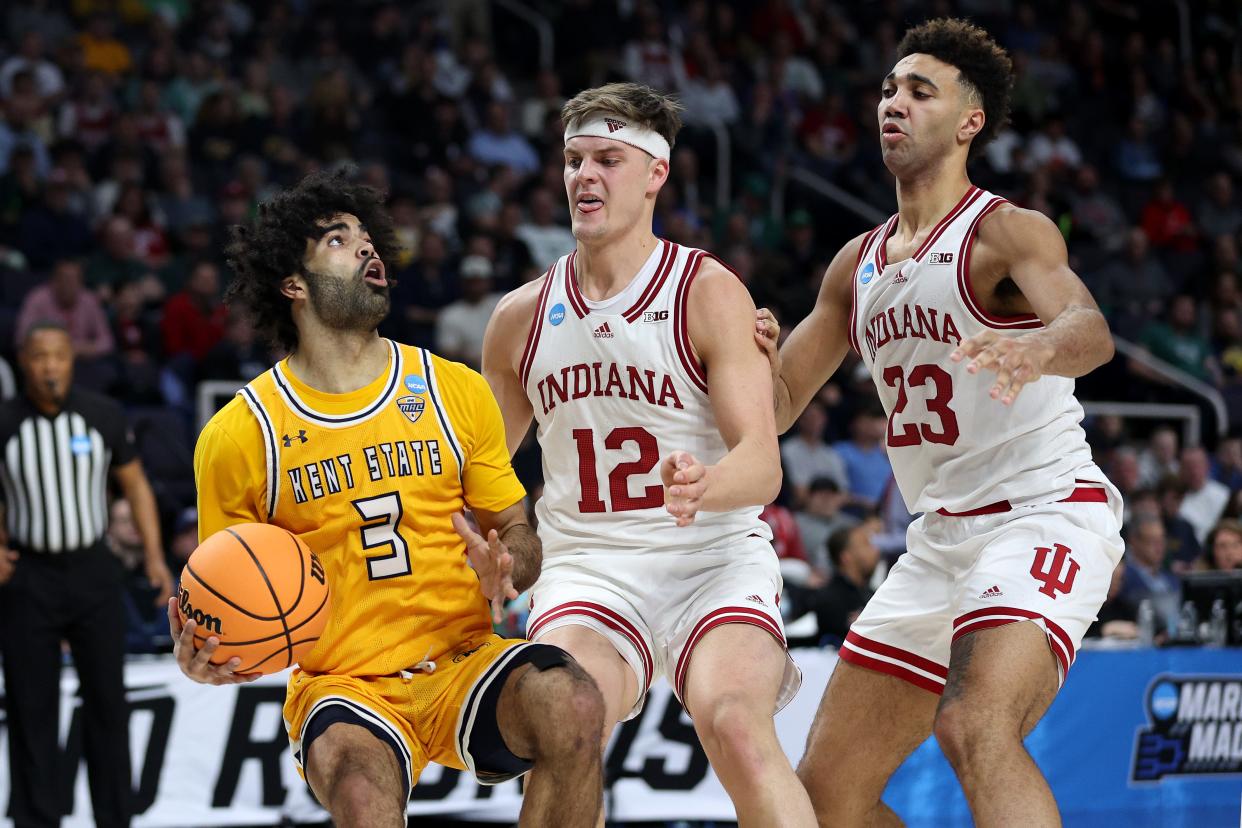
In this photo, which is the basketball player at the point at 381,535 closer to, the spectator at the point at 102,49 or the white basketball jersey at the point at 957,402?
the white basketball jersey at the point at 957,402

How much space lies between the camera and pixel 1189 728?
351 inches

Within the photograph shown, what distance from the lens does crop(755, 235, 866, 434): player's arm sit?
19.2 feet

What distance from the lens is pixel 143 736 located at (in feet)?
27.6

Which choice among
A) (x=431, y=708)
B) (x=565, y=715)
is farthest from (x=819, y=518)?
(x=565, y=715)

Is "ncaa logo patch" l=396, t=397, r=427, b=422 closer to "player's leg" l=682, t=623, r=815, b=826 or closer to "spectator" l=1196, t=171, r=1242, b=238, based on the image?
"player's leg" l=682, t=623, r=815, b=826

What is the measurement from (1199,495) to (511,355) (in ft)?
30.8

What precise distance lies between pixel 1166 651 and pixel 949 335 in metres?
4.31

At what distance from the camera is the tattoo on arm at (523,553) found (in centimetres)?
491

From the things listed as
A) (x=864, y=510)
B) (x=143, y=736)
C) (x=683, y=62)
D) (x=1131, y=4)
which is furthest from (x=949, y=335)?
(x=1131, y=4)

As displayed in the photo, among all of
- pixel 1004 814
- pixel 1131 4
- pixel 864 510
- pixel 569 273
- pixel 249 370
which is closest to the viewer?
pixel 1004 814

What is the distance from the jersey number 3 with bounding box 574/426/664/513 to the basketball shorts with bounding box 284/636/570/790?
68 cm

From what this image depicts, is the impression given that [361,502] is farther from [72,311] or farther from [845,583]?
[72,311]

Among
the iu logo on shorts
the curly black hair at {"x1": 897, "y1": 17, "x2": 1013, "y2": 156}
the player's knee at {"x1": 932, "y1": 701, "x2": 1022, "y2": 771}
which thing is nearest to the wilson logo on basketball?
the player's knee at {"x1": 932, "y1": 701, "x2": 1022, "y2": 771}

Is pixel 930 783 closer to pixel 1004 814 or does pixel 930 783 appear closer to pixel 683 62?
pixel 1004 814
